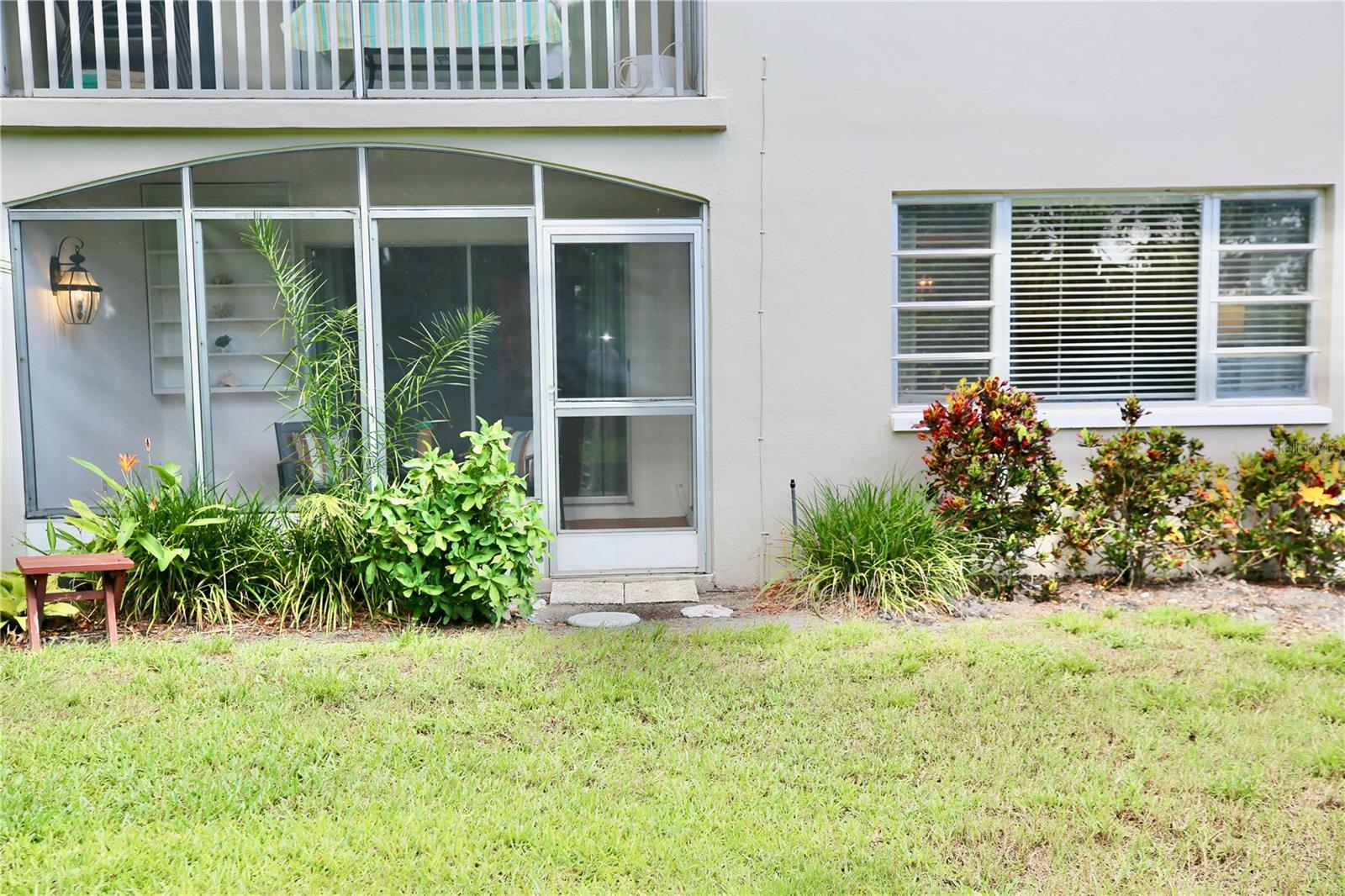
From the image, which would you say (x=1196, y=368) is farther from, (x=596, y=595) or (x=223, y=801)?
(x=223, y=801)

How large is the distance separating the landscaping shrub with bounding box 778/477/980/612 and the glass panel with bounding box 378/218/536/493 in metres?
2.14

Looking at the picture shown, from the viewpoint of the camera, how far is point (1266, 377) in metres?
7.25

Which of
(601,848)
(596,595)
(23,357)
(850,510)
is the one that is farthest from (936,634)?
(23,357)

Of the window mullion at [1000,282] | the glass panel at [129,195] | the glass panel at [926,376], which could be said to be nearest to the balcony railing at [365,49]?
the glass panel at [129,195]

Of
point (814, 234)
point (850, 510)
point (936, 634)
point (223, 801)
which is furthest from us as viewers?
point (814, 234)

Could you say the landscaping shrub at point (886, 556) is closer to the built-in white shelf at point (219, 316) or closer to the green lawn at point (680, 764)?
the green lawn at point (680, 764)

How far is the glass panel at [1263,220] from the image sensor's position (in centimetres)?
716

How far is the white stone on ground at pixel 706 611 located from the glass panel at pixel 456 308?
1558mm

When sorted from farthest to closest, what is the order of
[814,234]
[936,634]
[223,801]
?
[814,234], [936,634], [223,801]

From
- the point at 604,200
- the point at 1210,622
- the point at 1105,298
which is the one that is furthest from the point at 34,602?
the point at 1105,298

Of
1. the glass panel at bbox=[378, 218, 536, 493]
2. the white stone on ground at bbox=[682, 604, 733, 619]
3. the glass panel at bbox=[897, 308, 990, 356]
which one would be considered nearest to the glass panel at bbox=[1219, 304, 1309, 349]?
the glass panel at bbox=[897, 308, 990, 356]

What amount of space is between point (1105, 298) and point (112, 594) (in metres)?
6.57

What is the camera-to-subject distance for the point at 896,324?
713 cm

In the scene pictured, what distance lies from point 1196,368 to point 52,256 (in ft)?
26.0
